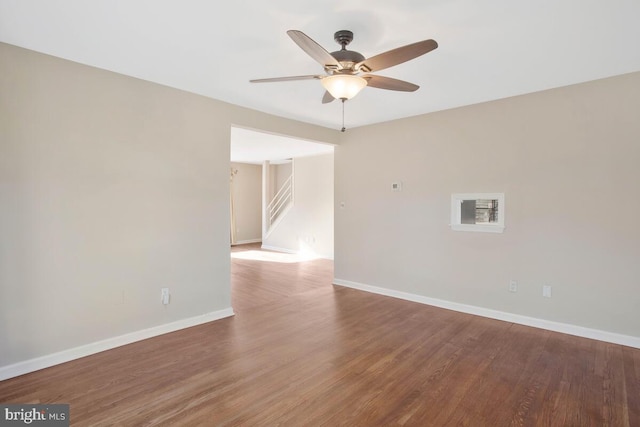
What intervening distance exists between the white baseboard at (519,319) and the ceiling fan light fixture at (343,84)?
9.74ft

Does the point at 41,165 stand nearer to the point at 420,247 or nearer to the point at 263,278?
the point at 263,278

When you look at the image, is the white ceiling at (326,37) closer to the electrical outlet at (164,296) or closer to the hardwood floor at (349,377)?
the electrical outlet at (164,296)

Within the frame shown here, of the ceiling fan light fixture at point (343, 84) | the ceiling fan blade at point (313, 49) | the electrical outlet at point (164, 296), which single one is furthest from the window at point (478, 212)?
the electrical outlet at point (164, 296)

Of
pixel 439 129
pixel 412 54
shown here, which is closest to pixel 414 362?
pixel 412 54

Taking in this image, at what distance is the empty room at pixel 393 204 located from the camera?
2.06 meters

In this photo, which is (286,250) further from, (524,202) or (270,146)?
(524,202)

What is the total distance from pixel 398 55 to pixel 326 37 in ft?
2.00

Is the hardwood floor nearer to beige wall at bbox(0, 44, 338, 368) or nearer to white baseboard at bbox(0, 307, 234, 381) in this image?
white baseboard at bbox(0, 307, 234, 381)

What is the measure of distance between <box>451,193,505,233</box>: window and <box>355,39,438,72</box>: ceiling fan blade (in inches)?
92.4

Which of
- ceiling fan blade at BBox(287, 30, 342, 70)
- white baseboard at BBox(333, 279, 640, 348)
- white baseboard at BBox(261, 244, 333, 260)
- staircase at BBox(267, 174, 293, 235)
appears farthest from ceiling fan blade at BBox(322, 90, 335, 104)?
staircase at BBox(267, 174, 293, 235)

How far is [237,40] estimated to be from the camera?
2.31 metres

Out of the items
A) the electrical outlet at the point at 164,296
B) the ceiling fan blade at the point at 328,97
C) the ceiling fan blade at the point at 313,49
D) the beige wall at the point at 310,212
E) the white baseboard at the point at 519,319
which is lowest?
the white baseboard at the point at 519,319

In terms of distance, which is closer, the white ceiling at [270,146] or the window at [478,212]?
the window at [478,212]

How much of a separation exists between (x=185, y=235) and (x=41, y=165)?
4.24 ft
